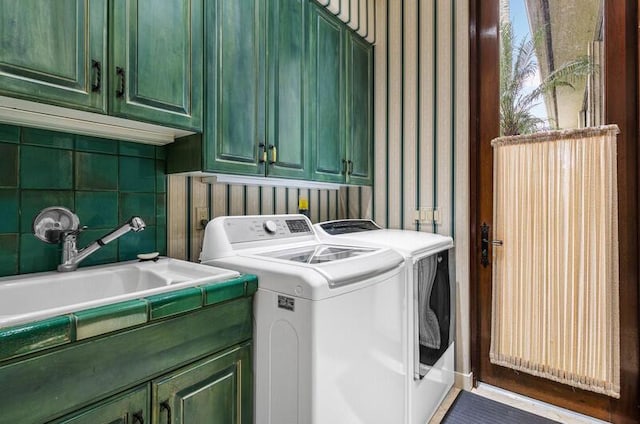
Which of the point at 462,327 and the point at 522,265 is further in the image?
the point at 462,327

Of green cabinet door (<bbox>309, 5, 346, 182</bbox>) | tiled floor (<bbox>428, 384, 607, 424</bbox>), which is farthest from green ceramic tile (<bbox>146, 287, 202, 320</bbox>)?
tiled floor (<bbox>428, 384, 607, 424</bbox>)

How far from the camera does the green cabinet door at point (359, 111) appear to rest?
228cm

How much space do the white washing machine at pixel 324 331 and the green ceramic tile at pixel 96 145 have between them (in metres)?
0.52

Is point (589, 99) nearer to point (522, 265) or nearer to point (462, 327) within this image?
point (522, 265)

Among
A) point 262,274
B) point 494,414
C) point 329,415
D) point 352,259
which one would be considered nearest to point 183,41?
point 262,274

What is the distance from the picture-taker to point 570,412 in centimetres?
193

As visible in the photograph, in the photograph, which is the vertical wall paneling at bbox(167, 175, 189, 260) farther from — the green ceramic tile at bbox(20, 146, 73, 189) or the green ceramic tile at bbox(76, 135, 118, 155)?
the green ceramic tile at bbox(20, 146, 73, 189)

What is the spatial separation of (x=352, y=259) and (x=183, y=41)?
3.53ft

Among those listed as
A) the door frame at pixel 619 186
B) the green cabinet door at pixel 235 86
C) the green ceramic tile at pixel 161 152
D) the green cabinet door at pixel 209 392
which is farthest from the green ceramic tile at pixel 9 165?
the door frame at pixel 619 186

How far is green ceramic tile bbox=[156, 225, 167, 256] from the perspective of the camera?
5.06 feet

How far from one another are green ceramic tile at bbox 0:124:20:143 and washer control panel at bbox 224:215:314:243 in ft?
2.56

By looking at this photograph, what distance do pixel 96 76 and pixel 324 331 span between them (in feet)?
3.58

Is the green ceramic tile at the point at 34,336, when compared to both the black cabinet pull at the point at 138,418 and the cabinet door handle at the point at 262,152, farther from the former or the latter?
the cabinet door handle at the point at 262,152

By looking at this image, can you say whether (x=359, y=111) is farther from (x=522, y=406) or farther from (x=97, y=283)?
(x=522, y=406)
